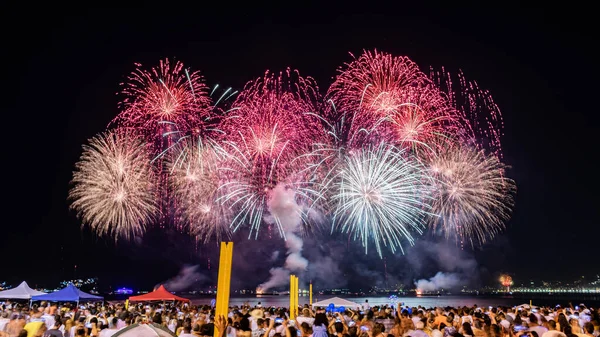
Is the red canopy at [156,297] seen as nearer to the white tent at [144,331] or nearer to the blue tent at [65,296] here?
the blue tent at [65,296]

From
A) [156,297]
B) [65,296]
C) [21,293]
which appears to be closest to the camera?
[65,296]

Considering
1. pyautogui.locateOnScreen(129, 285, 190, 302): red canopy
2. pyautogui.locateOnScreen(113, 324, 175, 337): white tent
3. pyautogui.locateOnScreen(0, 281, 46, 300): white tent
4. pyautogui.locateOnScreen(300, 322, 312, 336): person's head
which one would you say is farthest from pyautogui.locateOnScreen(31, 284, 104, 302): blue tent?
pyautogui.locateOnScreen(113, 324, 175, 337): white tent

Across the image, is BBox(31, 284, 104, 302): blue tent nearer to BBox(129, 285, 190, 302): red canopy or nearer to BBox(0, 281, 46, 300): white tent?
BBox(0, 281, 46, 300): white tent

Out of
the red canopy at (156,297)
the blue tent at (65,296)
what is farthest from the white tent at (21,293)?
the red canopy at (156,297)

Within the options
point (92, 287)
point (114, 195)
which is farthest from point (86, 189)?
point (92, 287)

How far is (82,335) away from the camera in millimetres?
8766

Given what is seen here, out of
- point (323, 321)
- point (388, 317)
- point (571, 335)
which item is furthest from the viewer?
point (388, 317)

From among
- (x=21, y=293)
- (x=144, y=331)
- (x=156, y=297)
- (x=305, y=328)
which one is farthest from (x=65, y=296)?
(x=144, y=331)

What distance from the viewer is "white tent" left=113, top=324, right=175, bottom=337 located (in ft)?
14.0

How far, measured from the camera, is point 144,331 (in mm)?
4301

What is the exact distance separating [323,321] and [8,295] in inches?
967

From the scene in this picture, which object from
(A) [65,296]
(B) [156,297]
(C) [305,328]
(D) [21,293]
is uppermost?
(D) [21,293]

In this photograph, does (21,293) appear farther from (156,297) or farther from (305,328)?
(305,328)

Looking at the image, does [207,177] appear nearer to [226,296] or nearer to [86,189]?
[86,189]
